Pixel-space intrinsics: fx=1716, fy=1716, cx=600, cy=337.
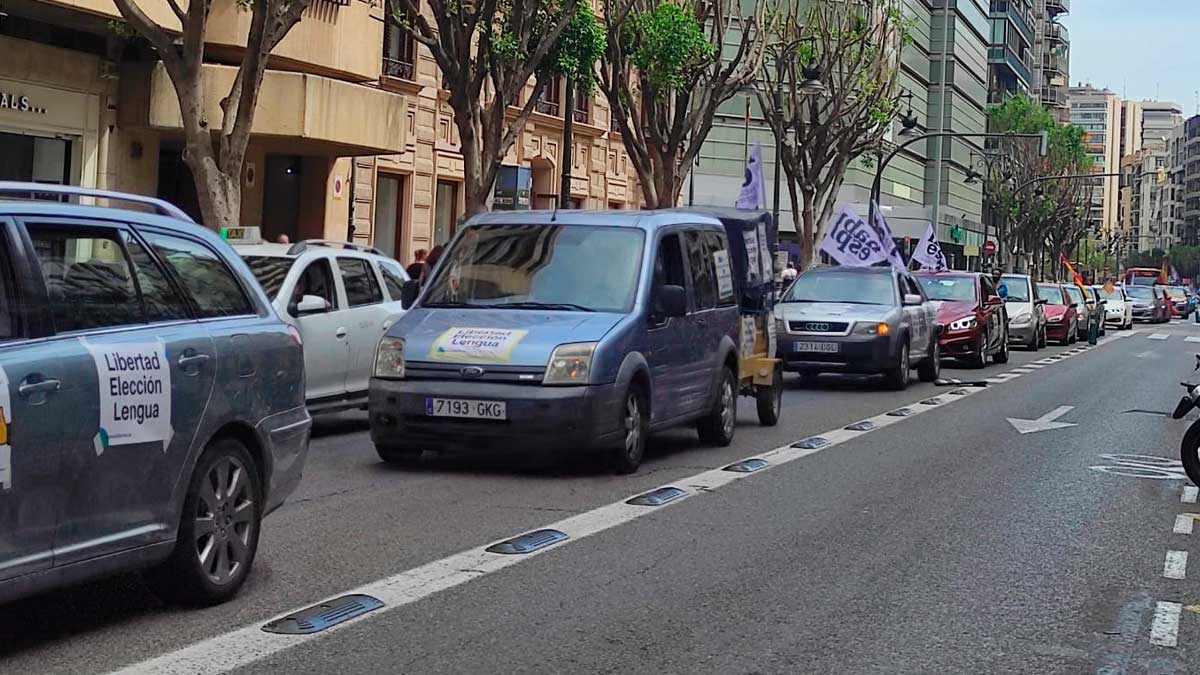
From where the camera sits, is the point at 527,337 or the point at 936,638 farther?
the point at 527,337

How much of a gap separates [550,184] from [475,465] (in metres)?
31.3

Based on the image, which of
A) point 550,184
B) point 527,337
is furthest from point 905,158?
point 527,337

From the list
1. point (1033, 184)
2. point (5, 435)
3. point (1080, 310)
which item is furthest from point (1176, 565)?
point (1033, 184)

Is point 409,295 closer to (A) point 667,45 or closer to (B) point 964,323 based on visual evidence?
(B) point 964,323

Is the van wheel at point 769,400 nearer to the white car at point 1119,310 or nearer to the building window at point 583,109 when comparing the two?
the building window at point 583,109

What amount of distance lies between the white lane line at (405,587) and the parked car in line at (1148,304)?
2493 inches

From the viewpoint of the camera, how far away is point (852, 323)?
68.9ft

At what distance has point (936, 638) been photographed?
263 inches

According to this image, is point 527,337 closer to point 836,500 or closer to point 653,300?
point 653,300

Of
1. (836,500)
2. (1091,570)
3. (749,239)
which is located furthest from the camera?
(749,239)

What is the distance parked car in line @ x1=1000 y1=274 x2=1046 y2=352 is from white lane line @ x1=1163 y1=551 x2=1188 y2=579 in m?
27.0

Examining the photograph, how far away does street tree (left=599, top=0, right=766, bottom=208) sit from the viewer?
3027 centimetres

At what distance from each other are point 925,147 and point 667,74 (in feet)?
190

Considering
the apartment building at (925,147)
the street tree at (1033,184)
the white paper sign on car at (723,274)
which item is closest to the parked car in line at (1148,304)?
the apartment building at (925,147)
